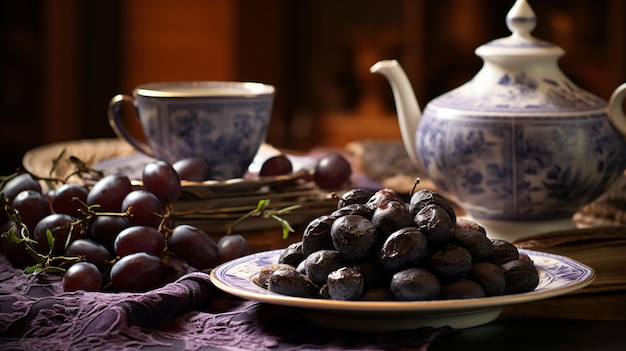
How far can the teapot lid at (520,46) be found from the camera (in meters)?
1.10

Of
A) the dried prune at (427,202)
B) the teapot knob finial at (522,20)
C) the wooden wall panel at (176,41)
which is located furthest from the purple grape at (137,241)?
the wooden wall panel at (176,41)

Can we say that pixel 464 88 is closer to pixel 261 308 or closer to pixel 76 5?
pixel 261 308

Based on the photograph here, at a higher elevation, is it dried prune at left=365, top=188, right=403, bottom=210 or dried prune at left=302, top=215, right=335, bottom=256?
dried prune at left=365, top=188, right=403, bottom=210

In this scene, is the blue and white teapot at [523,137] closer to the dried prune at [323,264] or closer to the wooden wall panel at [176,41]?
the dried prune at [323,264]

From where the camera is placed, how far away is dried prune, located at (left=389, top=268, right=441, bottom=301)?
699 millimetres

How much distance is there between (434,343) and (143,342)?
22 cm

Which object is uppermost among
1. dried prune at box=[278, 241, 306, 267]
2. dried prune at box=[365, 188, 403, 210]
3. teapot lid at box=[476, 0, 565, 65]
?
teapot lid at box=[476, 0, 565, 65]

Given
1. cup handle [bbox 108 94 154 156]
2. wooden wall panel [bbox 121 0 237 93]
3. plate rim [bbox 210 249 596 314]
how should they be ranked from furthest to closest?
wooden wall panel [bbox 121 0 237 93] → cup handle [bbox 108 94 154 156] → plate rim [bbox 210 249 596 314]

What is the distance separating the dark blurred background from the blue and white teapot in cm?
192

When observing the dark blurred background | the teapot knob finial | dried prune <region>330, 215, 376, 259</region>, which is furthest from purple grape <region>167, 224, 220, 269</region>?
the dark blurred background

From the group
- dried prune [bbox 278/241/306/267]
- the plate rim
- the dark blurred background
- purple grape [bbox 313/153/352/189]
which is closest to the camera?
the plate rim

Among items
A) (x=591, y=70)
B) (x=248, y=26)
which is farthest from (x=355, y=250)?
(x=248, y=26)

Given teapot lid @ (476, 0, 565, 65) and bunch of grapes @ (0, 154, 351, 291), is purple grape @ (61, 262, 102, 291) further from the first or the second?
teapot lid @ (476, 0, 565, 65)

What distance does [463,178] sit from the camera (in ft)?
3.59
